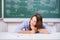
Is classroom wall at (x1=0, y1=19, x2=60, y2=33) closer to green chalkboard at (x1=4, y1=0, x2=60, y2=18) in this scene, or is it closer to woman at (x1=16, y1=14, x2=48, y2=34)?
green chalkboard at (x1=4, y1=0, x2=60, y2=18)

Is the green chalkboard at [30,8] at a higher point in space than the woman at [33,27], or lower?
higher

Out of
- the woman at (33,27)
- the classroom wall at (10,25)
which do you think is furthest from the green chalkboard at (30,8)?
the woman at (33,27)

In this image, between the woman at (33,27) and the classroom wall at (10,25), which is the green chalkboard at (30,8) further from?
the woman at (33,27)

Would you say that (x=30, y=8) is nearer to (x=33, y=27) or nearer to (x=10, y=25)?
(x=10, y=25)

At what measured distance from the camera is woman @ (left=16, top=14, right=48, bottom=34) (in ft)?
8.28

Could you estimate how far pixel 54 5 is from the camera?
151 inches

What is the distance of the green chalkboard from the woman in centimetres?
106

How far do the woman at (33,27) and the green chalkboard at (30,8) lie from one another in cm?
106

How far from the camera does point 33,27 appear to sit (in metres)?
2.57

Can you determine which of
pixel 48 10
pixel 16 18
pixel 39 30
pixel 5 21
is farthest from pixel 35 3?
pixel 39 30

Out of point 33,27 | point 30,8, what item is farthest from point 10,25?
point 33,27

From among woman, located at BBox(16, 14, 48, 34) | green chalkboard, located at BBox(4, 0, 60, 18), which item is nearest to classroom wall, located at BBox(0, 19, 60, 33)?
green chalkboard, located at BBox(4, 0, 60, 18)

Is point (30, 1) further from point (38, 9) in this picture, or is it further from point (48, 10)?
point (48, 10)

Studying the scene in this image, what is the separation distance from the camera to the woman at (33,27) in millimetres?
2524
